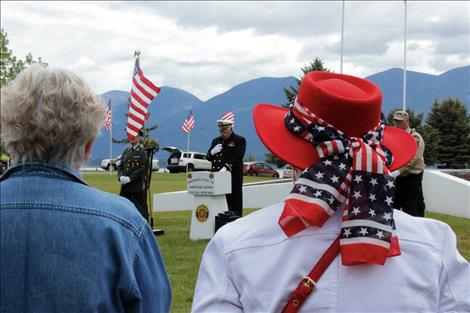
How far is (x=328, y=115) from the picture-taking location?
6.38ft

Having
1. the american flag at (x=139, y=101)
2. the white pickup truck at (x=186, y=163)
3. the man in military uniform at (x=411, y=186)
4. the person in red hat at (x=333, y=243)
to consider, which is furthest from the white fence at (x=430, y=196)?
the white pickup truck at (x=186, y=163)

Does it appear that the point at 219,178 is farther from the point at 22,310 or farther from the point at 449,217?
the point at 22,310

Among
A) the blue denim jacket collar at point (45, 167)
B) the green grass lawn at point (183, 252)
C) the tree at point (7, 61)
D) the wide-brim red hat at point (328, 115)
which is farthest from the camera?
the tree at point (7, 61)

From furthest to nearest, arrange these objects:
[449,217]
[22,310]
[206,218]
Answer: [449,217] < [206,218] < [22,310]

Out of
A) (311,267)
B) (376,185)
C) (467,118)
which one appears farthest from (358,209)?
(467,118)

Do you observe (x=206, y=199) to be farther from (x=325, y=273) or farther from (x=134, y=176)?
(x=325, y=273)

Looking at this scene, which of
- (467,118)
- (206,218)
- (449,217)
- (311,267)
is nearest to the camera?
(311,267)

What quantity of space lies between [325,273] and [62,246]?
0.81 meters

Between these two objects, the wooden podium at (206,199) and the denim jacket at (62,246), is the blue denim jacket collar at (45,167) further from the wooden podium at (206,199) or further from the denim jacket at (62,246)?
the wooden podium at (206,199)

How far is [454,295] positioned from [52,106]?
51.8 inches

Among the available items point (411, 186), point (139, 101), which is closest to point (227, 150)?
point (139, 101)

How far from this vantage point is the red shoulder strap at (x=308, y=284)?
1747 millimetres

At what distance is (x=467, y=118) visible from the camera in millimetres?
55625

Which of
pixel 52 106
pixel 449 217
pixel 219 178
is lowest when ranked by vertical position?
pixel 449 217
